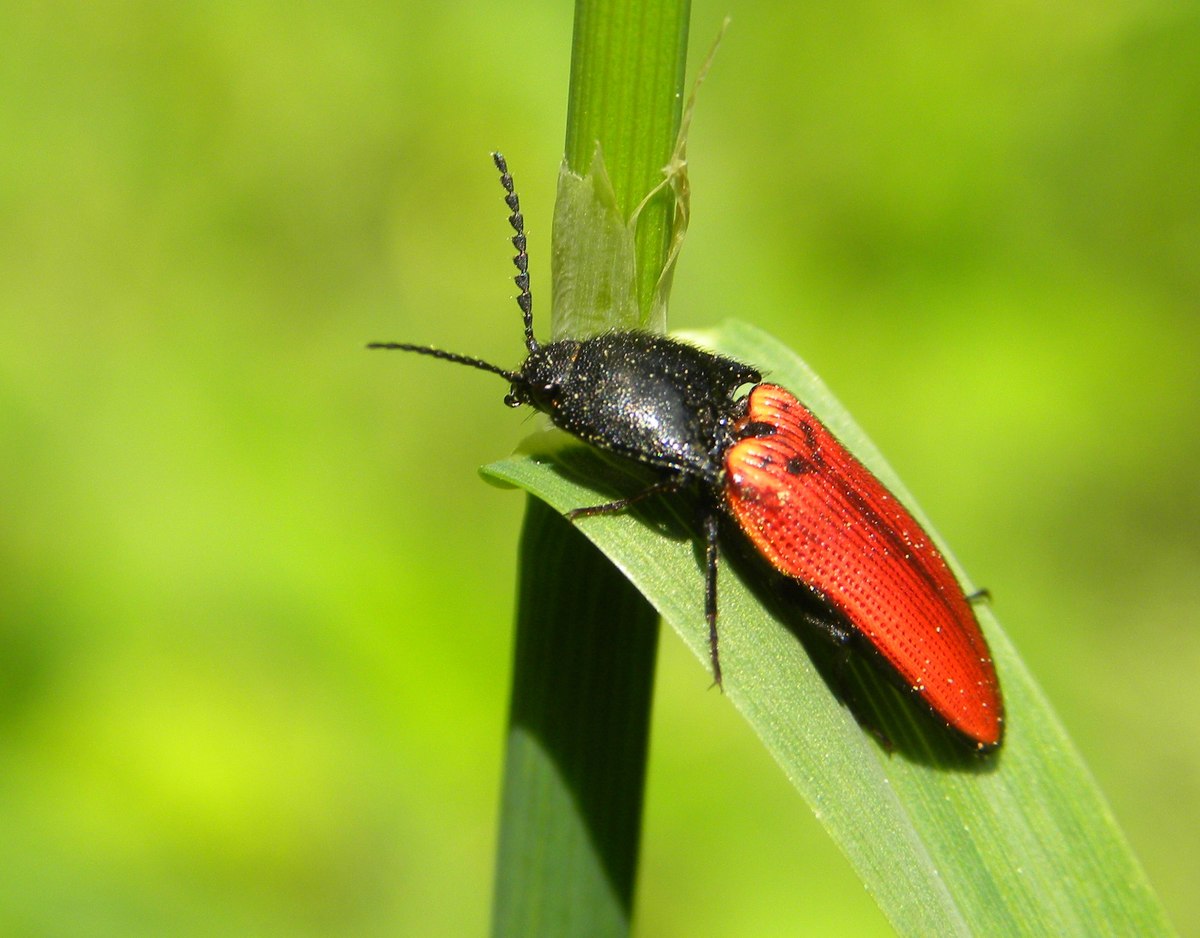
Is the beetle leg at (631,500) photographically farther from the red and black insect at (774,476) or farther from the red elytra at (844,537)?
the red elytra at (844,537)

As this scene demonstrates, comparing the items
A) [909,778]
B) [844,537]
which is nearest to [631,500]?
[844,537]

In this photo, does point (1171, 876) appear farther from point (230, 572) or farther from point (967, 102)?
point (230, 572)

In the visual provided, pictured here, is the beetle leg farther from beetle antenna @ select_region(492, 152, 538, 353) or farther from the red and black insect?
beetle antenna @ select_region(492, 152, 538, 353)

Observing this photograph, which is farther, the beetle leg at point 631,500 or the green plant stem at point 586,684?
the beetle leg at point 631,500

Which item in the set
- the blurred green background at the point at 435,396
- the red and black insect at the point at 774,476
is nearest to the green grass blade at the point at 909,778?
the red and black insect at the point at 774,476

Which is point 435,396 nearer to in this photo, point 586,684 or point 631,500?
point 631,500

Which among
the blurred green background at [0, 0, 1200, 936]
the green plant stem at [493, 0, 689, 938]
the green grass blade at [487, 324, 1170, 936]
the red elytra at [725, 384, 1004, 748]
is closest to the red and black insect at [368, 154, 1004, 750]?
the red elytra at [725, 384, 1004, 748]
